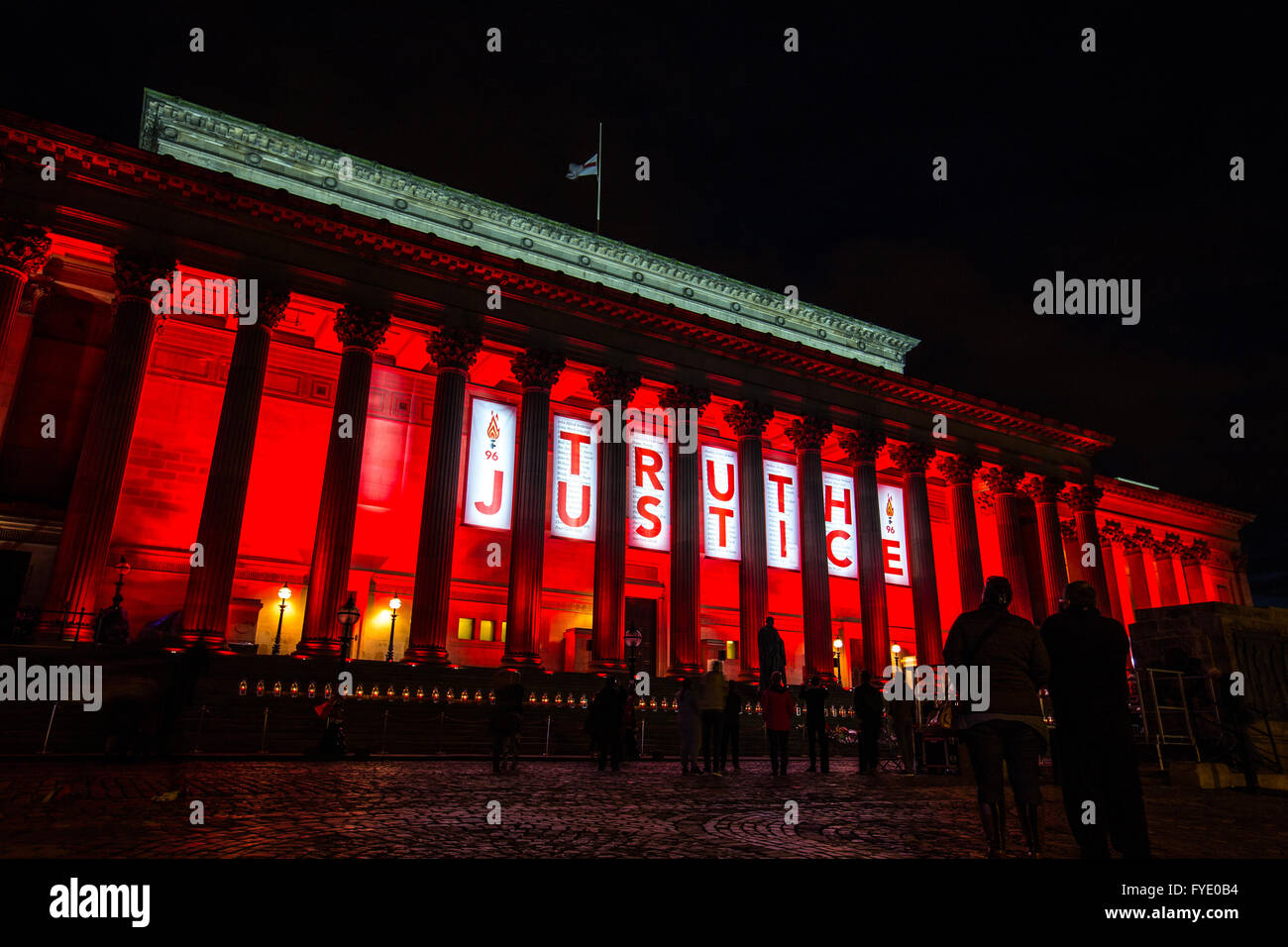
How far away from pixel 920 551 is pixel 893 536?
196 cm

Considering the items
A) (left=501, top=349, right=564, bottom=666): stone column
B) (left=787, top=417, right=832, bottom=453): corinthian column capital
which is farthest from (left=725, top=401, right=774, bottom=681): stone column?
(left=501, top=349, right=564, bottom=666): stone column

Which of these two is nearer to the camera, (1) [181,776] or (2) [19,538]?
(1) [181,776]

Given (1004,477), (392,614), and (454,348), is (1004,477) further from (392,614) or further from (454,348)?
(392,614)

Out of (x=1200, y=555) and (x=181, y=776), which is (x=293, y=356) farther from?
(x=1200, y=555)

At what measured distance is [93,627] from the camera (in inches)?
808

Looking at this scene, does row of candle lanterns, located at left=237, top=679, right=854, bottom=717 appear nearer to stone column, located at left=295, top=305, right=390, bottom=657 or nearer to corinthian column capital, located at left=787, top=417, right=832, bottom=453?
stone column, located at left=295, top=305, right=390, bottom=657

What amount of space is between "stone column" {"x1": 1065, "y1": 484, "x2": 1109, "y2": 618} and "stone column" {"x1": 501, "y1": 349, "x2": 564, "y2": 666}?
1136 inches

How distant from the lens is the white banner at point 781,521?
104 feet

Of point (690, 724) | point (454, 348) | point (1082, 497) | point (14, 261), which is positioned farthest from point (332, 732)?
point (1082, 497)

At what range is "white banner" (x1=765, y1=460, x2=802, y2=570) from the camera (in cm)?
3175

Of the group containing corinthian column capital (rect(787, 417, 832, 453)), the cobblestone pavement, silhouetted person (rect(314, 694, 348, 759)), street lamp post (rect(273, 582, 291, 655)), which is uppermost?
corinthian column capital (rect(787, 417, 832, 453))

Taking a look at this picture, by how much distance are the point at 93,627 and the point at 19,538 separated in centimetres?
816
